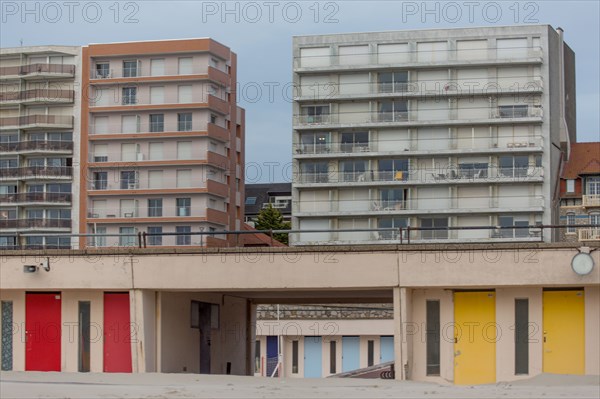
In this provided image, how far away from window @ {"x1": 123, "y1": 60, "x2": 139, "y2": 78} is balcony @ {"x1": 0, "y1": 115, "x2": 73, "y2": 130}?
7913mm

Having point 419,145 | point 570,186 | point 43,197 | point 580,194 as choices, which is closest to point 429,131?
point 419,145

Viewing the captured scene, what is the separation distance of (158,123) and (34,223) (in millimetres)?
16815

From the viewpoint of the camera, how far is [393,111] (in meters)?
110

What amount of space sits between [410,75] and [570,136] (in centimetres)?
1931

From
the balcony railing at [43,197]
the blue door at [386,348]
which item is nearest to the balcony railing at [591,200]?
the blue door at [386,348]

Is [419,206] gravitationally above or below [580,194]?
below

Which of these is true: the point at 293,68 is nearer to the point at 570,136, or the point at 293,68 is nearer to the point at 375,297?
the point at 570,136

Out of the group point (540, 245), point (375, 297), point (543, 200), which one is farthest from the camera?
point (543, 200)

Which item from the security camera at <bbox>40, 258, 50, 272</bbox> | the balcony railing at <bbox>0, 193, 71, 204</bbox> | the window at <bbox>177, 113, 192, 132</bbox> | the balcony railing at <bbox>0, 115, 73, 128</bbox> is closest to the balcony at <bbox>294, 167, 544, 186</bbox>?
the window at <bbox>177, 113, 192, 132</bbox>

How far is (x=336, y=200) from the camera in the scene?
109938mm

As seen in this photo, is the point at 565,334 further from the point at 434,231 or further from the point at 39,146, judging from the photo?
the point at 39,146

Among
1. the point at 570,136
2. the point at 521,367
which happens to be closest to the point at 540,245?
the point at 521,367

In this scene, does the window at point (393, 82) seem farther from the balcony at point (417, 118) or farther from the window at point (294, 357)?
the window at point (294, 357)

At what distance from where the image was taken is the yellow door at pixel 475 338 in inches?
1142
